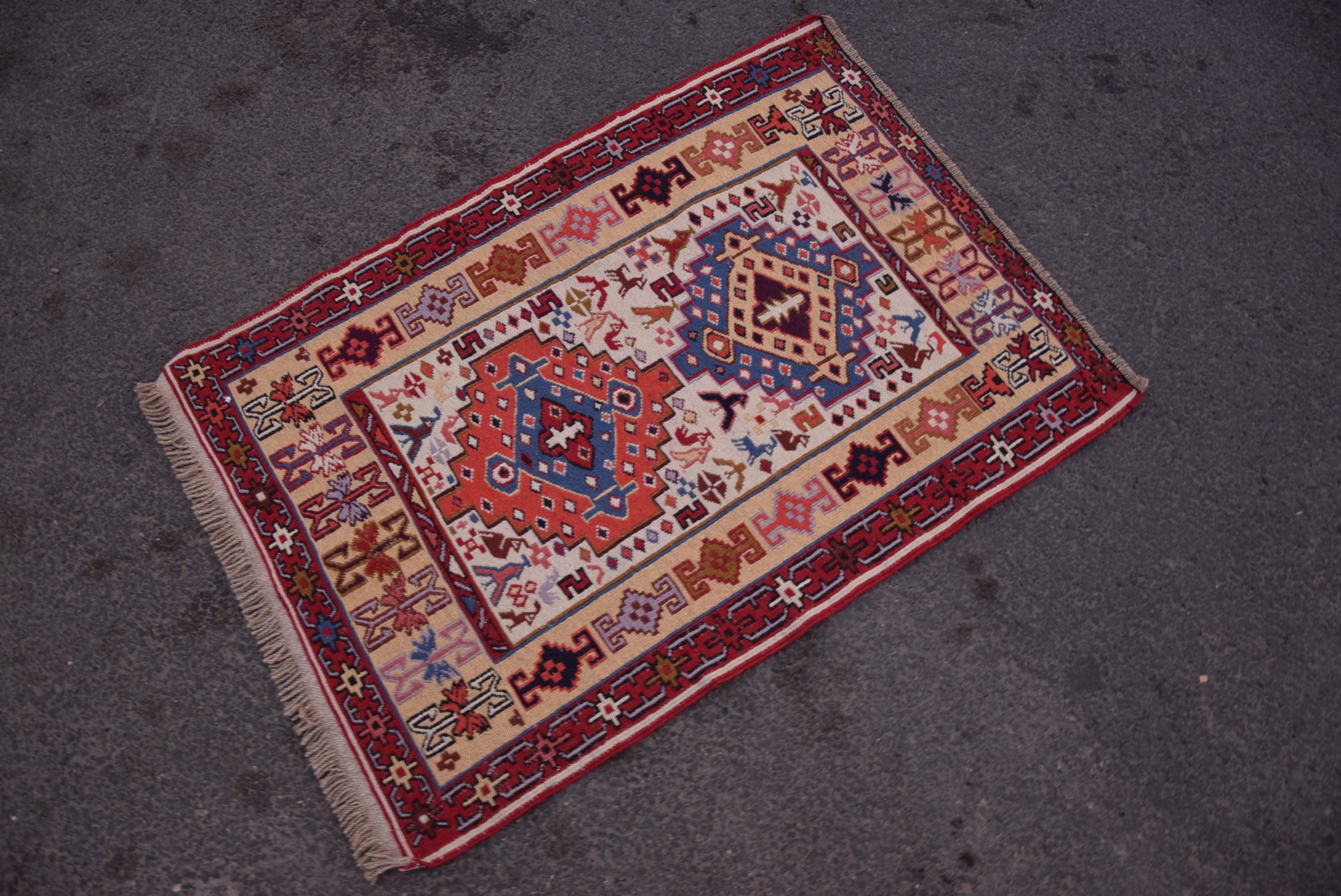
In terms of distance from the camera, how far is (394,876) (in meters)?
1.69

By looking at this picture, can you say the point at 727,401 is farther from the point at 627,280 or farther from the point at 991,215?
the point at 991,215

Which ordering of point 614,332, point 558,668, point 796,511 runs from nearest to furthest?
point 558,668
point 796,511
point 614,332

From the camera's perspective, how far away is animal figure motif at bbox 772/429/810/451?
1953mm

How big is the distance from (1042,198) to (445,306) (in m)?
1.54

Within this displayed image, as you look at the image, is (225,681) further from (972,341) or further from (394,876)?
(972,341)

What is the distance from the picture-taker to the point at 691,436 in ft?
6.42

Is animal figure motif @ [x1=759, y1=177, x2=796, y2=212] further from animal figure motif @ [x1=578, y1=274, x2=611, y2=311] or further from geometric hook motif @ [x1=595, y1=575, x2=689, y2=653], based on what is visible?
geometric hook motif @ [x1=595, y1=575, x2=689, y2=653]

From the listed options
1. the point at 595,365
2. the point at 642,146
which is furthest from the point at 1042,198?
the point at 595,365

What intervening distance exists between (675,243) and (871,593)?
0.95m

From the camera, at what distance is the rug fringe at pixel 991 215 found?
6.72 ft

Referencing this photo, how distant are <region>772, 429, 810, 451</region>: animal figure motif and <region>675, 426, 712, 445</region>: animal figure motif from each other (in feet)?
0.50

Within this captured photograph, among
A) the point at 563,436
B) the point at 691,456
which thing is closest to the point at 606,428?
the point at 563,436

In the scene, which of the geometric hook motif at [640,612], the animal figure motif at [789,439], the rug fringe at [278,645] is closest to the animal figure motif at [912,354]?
the animal figure motif at [789,439]

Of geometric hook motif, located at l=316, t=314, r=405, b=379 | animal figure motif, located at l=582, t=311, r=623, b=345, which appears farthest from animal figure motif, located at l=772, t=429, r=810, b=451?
geometric hook motif, located at l=316, t=314, r=405, b=379
